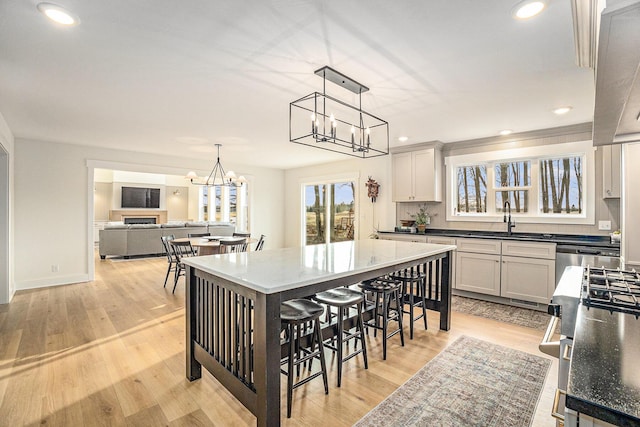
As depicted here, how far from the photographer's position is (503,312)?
3.96m

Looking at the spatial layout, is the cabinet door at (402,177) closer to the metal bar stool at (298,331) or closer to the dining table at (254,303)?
the dining table at (254,303)

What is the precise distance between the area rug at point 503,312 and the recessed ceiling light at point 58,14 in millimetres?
4529

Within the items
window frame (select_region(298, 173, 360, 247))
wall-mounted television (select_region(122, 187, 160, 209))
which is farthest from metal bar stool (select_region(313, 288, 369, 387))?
wall-mounted television (select_region(122, 187, 160, 209))

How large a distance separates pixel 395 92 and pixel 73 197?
551 centimetres

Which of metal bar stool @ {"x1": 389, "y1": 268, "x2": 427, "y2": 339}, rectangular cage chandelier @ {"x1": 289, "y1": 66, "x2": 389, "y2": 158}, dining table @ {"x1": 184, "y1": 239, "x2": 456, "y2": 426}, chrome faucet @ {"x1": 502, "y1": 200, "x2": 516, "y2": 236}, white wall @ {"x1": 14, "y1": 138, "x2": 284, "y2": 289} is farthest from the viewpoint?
white wall @ {"x1": 14, "y1": 138, "x2": 284, "y2": 289}

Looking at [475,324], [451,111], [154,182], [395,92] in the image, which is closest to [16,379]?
[395,92]

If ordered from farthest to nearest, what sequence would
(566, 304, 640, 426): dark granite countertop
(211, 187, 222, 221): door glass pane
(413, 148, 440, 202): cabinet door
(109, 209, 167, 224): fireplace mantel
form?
(211, 187, 222, 221): door glass pane
(109, 209, 167, 224): fireplace mantel
(413, 148, 440, 202): cabinet door
(566, 304, 640, 426): dark granite countertop

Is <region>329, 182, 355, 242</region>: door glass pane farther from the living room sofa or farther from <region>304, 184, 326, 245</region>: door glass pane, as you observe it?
the living room sofa

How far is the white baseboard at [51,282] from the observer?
496 centimetres

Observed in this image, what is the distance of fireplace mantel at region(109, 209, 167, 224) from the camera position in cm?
1121

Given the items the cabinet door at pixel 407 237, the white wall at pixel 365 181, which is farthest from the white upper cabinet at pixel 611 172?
the white wall at pixel 365 181

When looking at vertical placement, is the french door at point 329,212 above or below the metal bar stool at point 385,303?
above

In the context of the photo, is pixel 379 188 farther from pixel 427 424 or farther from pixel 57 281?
pixel 57 281

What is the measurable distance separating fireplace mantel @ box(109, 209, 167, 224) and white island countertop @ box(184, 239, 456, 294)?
10.7m
